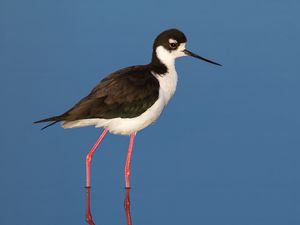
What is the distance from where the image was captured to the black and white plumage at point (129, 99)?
9000 millimetres

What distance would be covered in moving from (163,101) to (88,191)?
3.95ft

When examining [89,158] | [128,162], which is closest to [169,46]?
[128,162]

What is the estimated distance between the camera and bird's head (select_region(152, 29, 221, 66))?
9547mm

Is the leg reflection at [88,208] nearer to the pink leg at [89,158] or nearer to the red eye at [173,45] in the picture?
the pink leg at [89,158]

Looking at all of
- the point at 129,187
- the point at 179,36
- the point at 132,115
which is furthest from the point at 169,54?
the point at 129,187

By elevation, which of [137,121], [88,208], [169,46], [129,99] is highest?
[169,46]

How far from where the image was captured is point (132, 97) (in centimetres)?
913

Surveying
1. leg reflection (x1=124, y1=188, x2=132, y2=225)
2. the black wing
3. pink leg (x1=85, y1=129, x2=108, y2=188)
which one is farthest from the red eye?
leg reflection (x1=124, y1=188, x2=132, y2=225)

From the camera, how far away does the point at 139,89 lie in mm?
9164

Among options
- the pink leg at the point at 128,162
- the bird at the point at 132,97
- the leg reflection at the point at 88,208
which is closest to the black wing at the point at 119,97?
the bird at the point at 132,97

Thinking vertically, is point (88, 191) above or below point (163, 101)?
below

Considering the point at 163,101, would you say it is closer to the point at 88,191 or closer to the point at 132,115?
the point at 132,115

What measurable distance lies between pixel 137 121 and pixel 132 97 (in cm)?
26

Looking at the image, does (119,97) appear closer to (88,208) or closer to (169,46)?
(169,46)
